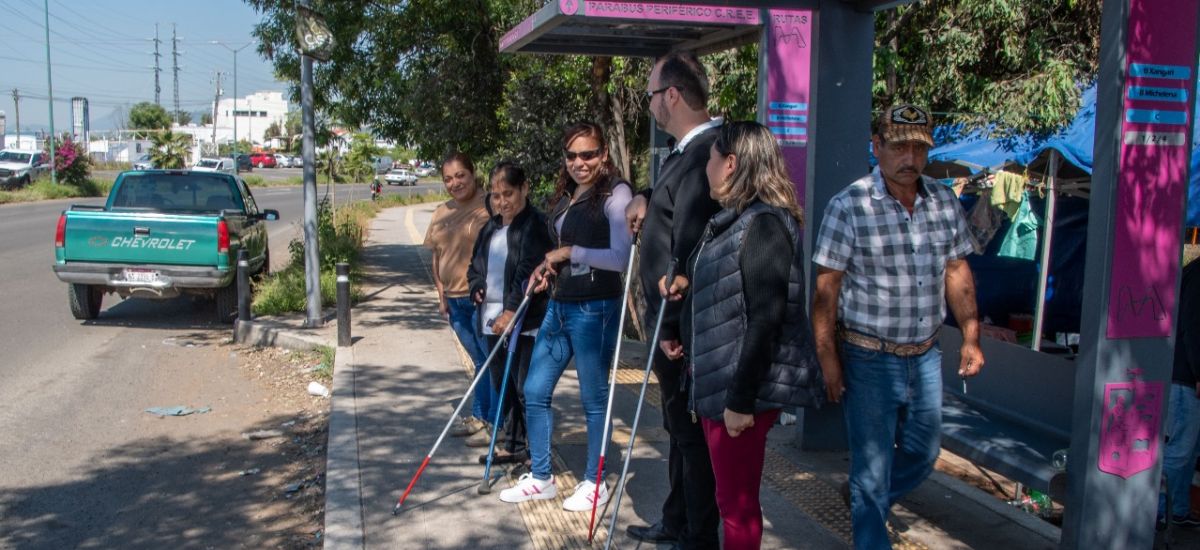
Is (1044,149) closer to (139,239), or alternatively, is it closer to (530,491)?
(530,491)

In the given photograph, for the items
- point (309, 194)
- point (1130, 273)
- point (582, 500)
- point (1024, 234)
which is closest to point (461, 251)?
point (582, 500)

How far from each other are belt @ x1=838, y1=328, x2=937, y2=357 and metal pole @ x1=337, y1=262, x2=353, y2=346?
6257 millimetres

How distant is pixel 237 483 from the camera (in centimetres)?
593

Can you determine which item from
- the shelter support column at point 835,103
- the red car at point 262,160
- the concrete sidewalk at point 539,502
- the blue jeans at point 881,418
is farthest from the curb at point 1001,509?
the red car at point 262,160

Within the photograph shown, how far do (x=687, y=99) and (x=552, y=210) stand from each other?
3.88 ft

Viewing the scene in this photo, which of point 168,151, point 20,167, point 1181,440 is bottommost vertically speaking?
point 1181,440

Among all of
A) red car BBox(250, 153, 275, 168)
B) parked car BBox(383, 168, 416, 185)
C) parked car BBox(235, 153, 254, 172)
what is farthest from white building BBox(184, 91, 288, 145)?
parked car BBox(383, 168, 416, 185)

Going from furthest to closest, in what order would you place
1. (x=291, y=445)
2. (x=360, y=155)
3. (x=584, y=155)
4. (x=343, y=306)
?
(x=360, y=155)
(x=343, y=306)
(x=291, y=445)
(x=584, y=155)

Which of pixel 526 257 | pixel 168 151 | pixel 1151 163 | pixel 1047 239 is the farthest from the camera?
pixel 168 151

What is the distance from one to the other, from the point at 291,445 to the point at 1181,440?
5.36 metres

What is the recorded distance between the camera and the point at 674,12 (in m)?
5.47

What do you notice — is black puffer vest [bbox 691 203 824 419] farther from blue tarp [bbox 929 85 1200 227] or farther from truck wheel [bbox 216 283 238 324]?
truck wheel [bbox 216 283 238 324]

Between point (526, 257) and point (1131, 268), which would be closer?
point (1131, 268)

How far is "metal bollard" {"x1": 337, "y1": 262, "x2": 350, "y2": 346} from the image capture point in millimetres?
9078
